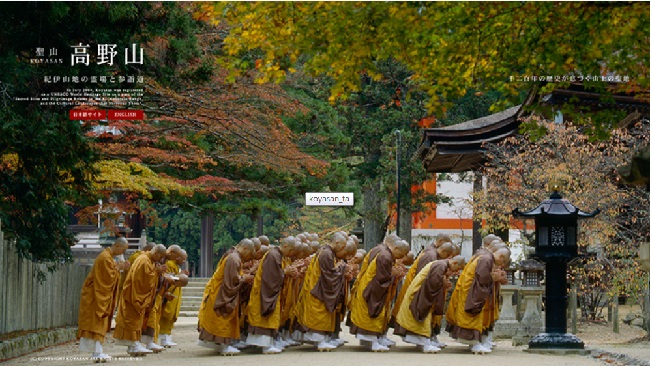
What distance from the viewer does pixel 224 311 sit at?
15.3 m

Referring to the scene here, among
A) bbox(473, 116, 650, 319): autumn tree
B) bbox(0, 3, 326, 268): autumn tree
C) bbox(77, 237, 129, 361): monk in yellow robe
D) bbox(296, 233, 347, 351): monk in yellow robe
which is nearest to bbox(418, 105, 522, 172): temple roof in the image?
bbox(473, 116, 650, 319): autumn tree

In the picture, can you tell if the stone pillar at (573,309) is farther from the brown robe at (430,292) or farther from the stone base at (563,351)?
the brown robe at (430,292)

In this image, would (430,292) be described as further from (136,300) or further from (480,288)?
(136,300)

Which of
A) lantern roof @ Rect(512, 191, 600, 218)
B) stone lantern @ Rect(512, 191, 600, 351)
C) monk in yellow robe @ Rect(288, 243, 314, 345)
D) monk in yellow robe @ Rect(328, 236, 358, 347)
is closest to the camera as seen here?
stone lantern @ Rect(512, 191, 600, 351)

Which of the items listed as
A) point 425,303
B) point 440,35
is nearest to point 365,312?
point 425,303

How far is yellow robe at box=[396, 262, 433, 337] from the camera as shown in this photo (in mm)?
15834

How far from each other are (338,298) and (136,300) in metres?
3.05

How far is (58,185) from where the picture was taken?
1588 cm

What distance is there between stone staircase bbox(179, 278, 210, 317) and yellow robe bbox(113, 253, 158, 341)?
55.6ft

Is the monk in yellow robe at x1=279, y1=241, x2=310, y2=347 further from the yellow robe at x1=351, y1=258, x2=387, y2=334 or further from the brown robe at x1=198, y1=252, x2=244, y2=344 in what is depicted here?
the brown robe at x1=198, y1=252, x2=244, y2=344

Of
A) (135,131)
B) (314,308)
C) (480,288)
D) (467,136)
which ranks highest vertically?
(467,136)

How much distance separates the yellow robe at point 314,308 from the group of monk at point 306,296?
1 cm

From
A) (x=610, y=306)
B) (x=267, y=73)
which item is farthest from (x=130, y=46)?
(x=610, y=306)

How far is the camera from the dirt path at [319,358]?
13648 millimetres
